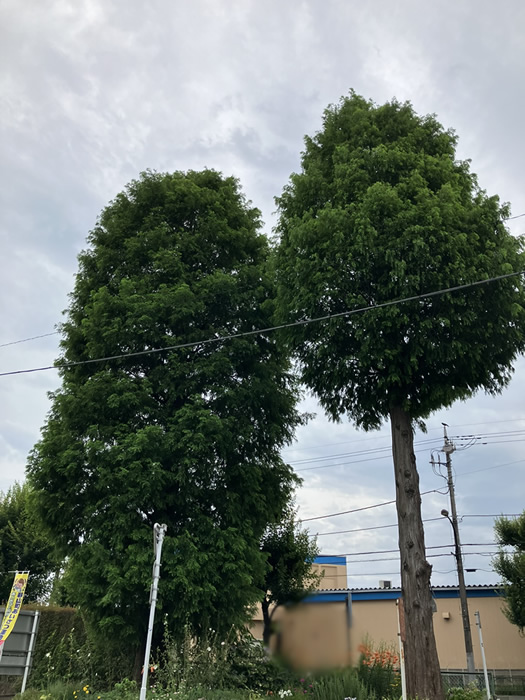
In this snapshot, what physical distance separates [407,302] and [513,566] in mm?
17105

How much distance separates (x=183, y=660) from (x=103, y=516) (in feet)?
12.0

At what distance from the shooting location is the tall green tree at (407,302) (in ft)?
34.3

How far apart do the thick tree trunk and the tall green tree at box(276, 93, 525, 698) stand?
2 cm

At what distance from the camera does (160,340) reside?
14.8m

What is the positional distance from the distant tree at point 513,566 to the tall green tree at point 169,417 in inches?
479

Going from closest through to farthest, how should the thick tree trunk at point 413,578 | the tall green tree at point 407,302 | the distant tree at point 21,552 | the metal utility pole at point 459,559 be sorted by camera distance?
the thick tree trunk at point 413,578 < the tall green tree at point 407,302 < the metal utility pole at point 459,559 < the distant tree at point 21,552

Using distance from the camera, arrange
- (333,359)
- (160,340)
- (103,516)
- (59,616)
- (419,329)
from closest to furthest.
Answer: (419,329)
(333,359)
(103,516)
(160,340)
(59,616)

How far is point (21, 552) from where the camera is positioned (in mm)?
25047

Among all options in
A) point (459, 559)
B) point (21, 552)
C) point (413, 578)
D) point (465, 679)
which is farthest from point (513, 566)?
point (21, 552)

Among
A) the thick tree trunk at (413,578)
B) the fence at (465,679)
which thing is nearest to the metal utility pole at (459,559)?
the fence at (465,679)

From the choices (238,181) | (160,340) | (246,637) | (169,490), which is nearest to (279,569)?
(246,637)

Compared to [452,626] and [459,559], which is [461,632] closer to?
[452,626]

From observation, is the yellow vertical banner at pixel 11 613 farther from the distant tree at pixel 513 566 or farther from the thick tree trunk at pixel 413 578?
the distant tree at pixel 513 566

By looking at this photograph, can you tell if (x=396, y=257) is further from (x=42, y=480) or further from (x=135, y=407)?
(x=42, y=480)
